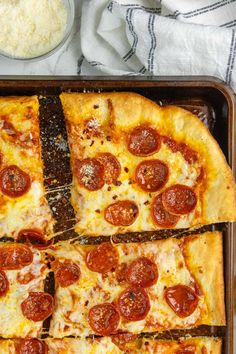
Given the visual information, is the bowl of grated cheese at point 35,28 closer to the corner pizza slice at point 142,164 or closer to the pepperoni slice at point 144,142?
the corner pizza slice at point 142,164

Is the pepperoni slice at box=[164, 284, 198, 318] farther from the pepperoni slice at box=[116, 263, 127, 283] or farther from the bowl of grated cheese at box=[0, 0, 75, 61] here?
the bowl of grated cheese at box=[0, 0, 75, 61]

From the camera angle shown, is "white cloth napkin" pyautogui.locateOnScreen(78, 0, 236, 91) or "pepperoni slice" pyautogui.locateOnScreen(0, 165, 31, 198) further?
"white cloth napkin" pyautogui.locateOnScreen(78, 0, 236, 91)

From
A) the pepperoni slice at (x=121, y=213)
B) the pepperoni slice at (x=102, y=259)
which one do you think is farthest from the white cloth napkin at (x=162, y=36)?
the pepperoni slice at (x=102, y=259)

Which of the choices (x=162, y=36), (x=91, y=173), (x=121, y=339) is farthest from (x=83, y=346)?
(x=162, y=36)

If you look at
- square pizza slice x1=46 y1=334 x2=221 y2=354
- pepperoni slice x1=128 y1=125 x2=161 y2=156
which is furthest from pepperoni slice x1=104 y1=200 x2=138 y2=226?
square pizza slice x1=46 y1=334 x2=221 y2=354

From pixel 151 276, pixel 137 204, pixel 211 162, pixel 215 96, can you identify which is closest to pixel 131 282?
pixel 151 276

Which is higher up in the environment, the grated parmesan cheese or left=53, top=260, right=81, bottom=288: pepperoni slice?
the grated parmesan cheese

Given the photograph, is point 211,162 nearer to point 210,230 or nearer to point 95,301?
point 210,230
